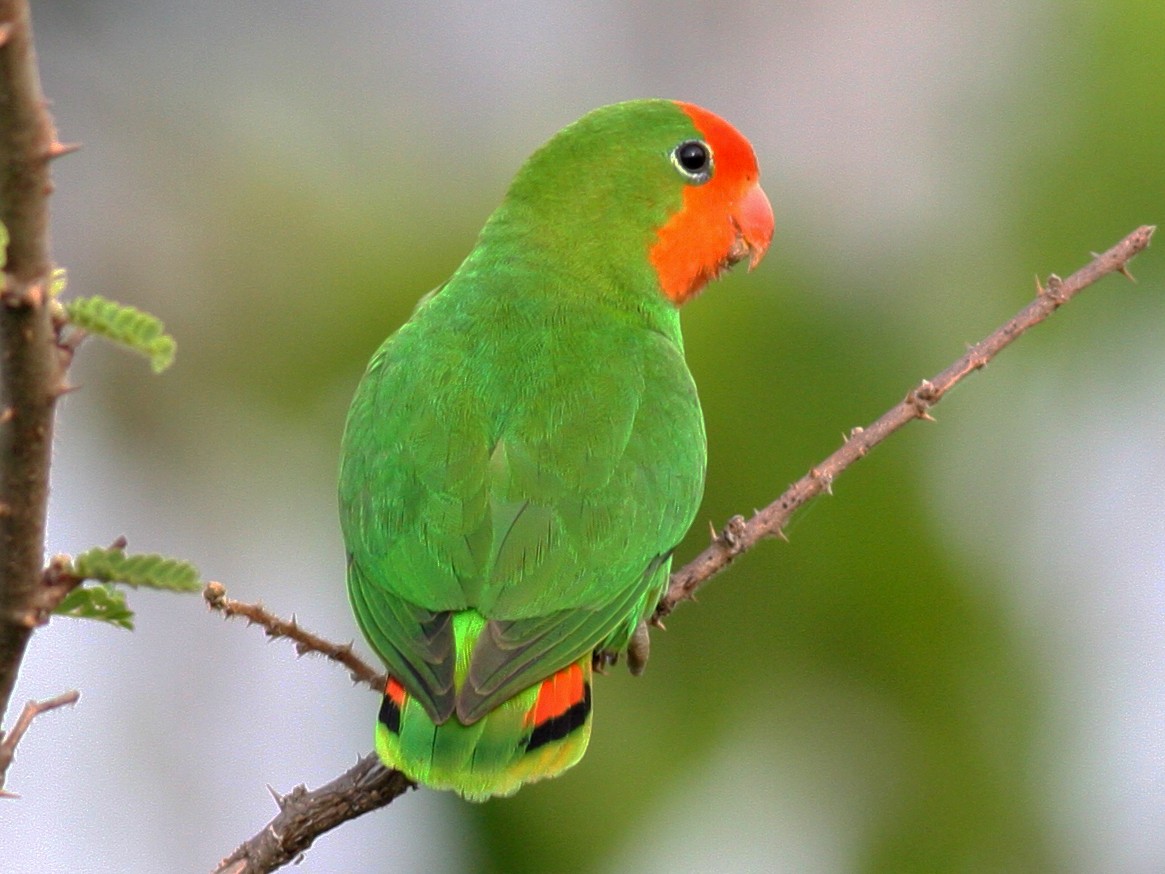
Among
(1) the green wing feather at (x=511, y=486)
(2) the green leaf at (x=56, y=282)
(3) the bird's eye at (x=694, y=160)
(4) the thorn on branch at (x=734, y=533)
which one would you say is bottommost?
(1) the green wing feather at (x=511, y=486)

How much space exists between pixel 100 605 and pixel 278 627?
0.52 meters

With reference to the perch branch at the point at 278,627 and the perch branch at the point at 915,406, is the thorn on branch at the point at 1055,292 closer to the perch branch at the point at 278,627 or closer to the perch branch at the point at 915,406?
the perch branch at the point at 915,406

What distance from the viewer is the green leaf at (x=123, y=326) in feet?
5.22

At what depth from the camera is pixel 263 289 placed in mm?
6855

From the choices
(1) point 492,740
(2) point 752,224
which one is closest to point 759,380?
(2) point 752,224

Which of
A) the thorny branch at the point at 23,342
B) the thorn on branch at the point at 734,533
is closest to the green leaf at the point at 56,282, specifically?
the thorny branch at the point at 23,342

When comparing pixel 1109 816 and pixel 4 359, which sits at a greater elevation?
pixel 4 359

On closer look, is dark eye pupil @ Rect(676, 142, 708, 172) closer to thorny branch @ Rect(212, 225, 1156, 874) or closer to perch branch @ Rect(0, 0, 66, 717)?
thorny branch @ Rect(212, 225, 1156, 874)

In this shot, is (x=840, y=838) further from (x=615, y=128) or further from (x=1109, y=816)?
(x=615, y=128)

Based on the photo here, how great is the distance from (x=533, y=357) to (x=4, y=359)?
214 cm

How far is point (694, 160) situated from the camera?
13.9 ft

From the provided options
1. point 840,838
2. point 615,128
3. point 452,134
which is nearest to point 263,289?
point 452,134

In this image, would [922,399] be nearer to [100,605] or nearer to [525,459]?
[525,459]

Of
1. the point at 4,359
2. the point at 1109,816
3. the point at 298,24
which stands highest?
the point at 4,359
